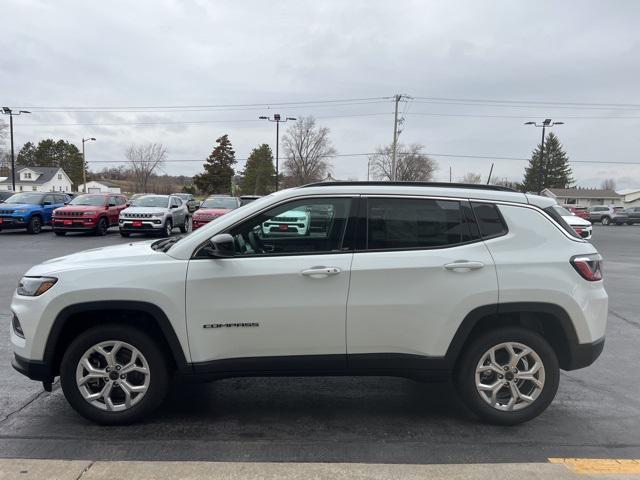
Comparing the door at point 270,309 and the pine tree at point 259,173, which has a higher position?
the pine tree at point 259,173

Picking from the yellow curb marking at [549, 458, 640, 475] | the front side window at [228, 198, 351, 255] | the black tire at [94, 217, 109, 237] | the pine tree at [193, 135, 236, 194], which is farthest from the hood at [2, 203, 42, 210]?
the pine tree at [193, 135, 236, 194]

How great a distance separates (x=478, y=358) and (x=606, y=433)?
1.12m

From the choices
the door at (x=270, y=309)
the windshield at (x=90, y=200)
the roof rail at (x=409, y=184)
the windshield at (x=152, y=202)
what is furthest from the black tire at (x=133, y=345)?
the windshield at (x=90, y=200)

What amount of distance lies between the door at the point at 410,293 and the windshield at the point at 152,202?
54.8ft

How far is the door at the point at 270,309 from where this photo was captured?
3453 mm

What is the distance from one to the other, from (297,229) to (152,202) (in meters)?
16.5

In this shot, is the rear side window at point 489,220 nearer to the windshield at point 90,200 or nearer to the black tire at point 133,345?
the black tire at point 133,345

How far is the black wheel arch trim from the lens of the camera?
3424 mm

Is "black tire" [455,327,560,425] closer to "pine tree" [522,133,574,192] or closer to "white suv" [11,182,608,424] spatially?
"white suv" [11,182,608,424]

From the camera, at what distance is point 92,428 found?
11.7ft

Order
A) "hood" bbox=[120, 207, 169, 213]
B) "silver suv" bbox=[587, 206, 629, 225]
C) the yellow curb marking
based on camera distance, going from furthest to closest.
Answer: "silver suv" bbox=[587, 206, 629, 225] → "hood" bbox=[120, 207, 169, 213] → the yellow curb marking

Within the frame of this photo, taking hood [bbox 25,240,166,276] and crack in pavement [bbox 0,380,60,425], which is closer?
hood [bbox 25,240,166,276]

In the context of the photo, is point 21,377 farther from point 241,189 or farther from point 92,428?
point 241,189

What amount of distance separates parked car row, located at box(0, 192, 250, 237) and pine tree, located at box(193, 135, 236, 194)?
60.4 meters
